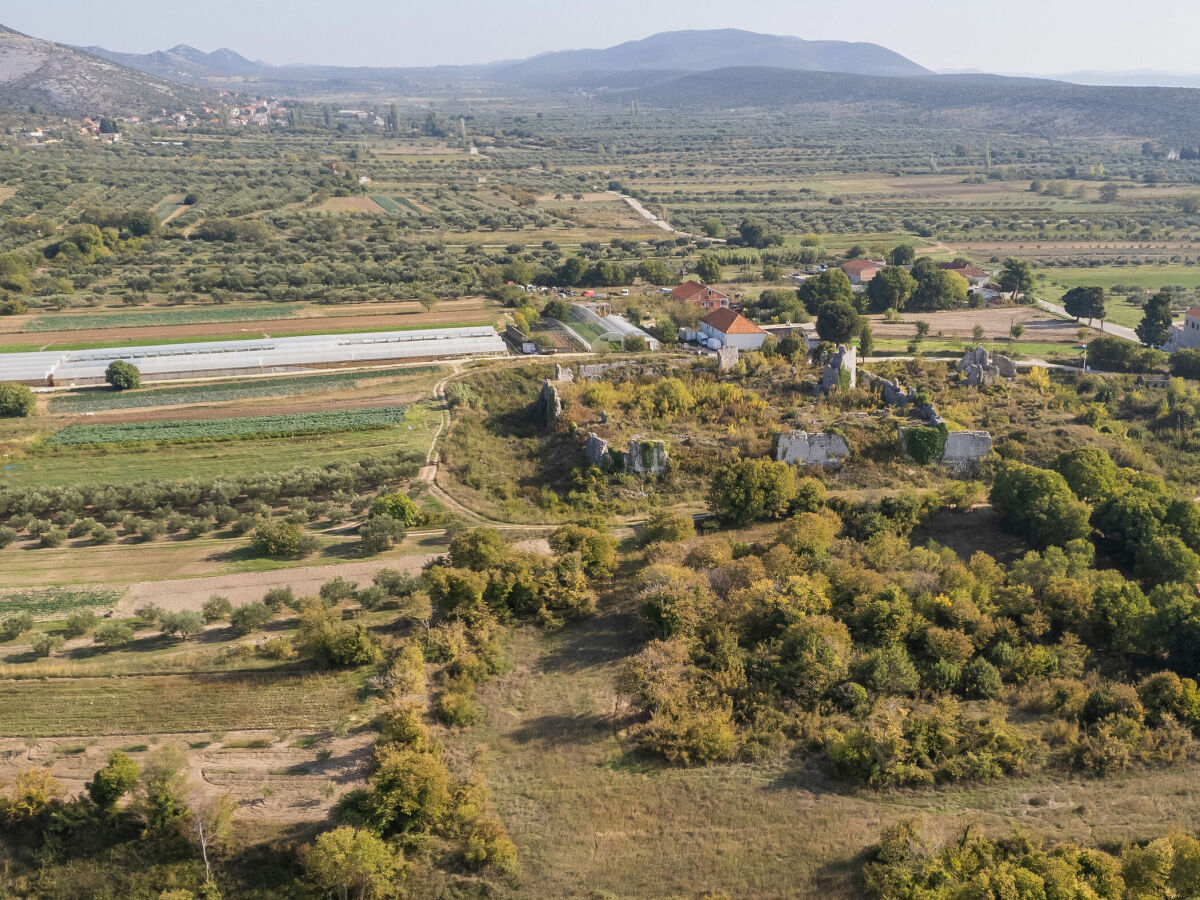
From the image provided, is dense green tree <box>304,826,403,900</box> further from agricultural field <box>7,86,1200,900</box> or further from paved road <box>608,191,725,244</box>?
paved road <box>608,191,725,244</box>

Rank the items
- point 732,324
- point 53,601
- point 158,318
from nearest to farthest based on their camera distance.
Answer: point 53,601 → point 732,324 → point 158,318

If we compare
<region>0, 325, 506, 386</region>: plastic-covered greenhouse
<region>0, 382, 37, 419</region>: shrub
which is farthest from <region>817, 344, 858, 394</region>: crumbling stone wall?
<region>0, 382, 37, 419</region>: shrub

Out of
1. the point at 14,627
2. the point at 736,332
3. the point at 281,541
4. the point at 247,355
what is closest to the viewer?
the point at 14,627

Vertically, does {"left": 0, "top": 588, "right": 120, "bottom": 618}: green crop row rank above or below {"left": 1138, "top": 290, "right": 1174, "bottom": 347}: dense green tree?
below

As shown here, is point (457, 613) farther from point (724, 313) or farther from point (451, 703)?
point (724, 313)

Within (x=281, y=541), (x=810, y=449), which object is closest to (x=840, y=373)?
(x=810, y=449)

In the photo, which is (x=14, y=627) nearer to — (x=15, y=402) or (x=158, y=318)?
(x=15, y=402)

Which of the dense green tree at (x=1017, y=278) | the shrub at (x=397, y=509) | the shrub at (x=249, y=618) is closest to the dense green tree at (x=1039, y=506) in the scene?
the shrub at (x=397, y=509)
